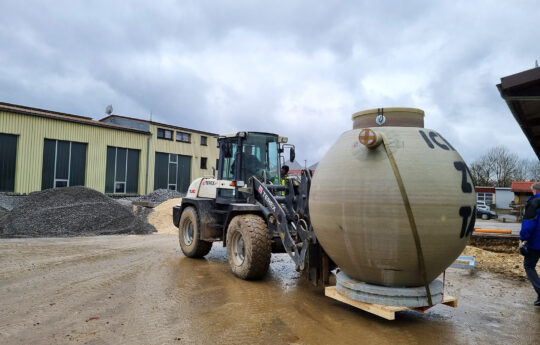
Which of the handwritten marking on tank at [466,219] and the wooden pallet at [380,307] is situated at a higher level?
the handwritten marking on tank at [466,219]

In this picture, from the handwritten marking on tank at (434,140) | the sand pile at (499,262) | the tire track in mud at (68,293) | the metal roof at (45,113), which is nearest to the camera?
the handwritten marking on tank at (434,140)

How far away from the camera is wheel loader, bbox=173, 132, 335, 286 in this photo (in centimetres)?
576

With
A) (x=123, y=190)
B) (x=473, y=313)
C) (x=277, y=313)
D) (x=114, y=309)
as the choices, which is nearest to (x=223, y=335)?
(x=277, y=313)

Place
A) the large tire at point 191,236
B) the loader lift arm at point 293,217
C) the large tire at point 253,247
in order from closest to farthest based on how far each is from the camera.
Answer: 1. the loader lift arm at point 293,217
2. the large tire at point 253,247
3. the large tire at point 191,236

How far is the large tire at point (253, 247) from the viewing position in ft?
20.0

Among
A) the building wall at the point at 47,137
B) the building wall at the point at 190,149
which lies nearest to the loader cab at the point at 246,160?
the building wall at the point at 47,137

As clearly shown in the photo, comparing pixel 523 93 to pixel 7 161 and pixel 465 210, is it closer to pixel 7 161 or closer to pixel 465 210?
pixel 465 210

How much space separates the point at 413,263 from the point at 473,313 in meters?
1.81

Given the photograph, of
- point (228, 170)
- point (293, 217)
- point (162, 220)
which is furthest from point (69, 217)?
point (293, 217)

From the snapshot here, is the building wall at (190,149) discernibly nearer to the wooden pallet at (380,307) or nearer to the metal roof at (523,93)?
the metal roof at (523,93)

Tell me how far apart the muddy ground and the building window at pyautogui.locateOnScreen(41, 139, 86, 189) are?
1327 centimetres

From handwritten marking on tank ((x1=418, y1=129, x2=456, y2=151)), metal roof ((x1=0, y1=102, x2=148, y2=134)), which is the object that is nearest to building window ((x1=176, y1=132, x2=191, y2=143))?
metal roof ((x1=0, y1=102, x2=148, y2=134))

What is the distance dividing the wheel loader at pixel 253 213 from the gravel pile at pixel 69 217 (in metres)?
6.21

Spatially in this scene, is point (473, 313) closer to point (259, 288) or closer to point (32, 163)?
point (259, 288)
